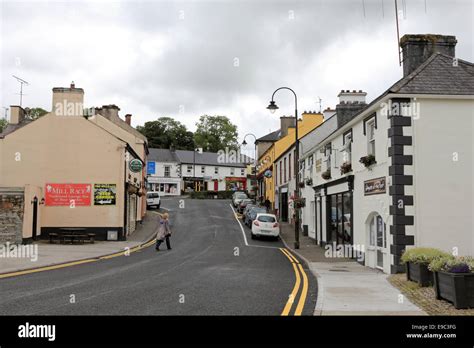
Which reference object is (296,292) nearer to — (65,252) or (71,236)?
(65,252)

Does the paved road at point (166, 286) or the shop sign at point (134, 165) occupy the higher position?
the shop sign at point (134, 165)

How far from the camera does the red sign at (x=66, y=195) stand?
26109 millimetres

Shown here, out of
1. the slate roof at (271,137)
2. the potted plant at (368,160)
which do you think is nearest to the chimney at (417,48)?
the potted plant at (368,160)

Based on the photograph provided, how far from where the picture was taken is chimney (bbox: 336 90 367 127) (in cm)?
2353

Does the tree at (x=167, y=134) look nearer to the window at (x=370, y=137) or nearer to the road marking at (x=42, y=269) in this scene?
the road marking at (x=42, y=269)

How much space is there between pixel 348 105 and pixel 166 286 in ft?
51.2

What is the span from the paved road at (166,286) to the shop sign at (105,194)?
6.12 m

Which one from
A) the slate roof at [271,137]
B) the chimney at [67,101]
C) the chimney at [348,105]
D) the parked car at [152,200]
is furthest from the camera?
the slate roof at [271,137]

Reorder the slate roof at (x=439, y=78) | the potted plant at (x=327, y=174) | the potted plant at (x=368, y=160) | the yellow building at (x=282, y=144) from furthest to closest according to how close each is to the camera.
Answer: the yellow building at (x=282, y=144) → the potted plant at (x=327, y=174) → the potted plant at (x=368, y=160) → the slate roof at (x=439, y=78)

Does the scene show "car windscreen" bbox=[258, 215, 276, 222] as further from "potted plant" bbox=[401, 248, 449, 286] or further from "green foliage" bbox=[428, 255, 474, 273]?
"green foliage" bbox=[428, 255, 474, 273]

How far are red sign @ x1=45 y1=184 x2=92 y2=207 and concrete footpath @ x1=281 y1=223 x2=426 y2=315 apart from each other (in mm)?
14205

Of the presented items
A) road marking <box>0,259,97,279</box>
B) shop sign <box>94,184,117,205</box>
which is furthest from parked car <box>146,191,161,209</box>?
road marking <box>0,259,97,279</box>

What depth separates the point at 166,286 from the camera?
1155cm
